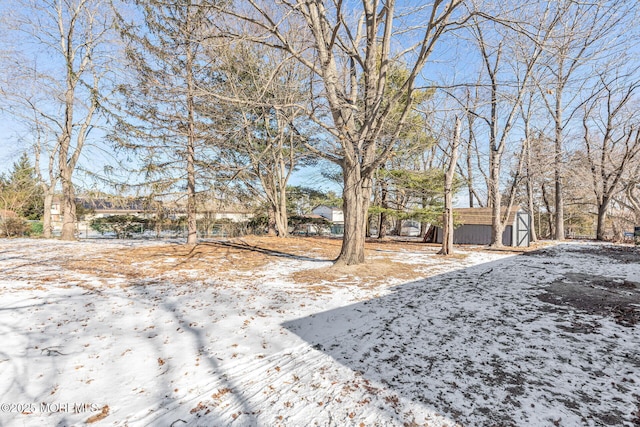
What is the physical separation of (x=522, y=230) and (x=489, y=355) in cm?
1585

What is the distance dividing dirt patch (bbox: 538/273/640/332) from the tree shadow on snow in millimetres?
307

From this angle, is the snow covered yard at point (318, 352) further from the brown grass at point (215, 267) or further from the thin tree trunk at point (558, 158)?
the thin tree trunk at point (558, 158)

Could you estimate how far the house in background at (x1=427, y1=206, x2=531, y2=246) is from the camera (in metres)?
15.1

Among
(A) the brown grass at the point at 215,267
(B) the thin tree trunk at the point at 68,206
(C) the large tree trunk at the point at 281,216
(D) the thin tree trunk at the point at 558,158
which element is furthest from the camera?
(D) the thin tree trunk at the point at 558,158

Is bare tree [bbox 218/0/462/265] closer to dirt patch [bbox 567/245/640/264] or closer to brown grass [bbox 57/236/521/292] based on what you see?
brown grass [bbox 57/236/521/292]

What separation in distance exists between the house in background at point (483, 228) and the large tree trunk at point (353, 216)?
965 centimetres

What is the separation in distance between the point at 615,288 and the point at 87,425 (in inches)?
299

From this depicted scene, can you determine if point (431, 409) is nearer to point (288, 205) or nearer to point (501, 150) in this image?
point (501, 150)

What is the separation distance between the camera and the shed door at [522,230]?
49.9ft

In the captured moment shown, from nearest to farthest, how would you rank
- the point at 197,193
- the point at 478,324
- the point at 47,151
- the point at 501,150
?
the point at 478,324
the point at 197,193
the point at 501,150
the point at 47,151

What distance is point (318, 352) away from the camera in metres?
2.91

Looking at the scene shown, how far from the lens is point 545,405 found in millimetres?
2014

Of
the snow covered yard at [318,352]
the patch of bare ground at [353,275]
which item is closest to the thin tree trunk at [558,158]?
the snow covered yard at [318,352]

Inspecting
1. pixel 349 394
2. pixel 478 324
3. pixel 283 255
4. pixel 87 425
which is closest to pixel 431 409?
pixel 349 394
